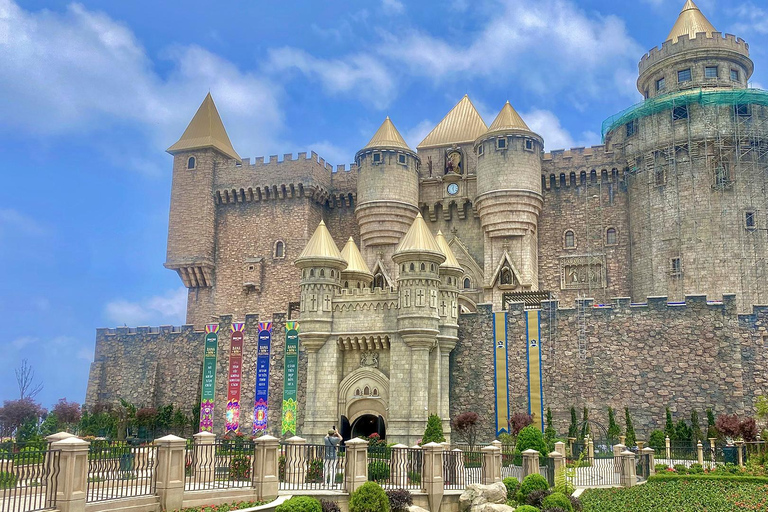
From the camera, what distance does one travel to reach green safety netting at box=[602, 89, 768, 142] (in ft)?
117

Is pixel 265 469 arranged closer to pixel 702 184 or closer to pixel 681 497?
pixel 681 497

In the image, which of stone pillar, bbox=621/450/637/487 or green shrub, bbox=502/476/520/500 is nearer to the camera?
green shrub, bbox=502/476/520/500

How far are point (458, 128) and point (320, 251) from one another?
50.3 ft

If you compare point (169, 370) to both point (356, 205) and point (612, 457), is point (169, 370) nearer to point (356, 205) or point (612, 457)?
point (356, 205)

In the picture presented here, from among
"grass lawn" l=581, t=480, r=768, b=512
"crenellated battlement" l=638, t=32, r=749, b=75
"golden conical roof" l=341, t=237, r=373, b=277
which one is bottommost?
"grass lawn" l=581, t=480, r=768, b=512

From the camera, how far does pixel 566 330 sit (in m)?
32.6

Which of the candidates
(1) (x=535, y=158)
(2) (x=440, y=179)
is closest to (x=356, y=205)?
(2) (x=440, y=179)

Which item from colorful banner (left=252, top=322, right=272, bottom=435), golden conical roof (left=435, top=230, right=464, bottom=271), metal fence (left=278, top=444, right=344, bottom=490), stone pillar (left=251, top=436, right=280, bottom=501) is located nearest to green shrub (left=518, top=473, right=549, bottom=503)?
metal fence (left=278, top=444, right=344, bottom=490)

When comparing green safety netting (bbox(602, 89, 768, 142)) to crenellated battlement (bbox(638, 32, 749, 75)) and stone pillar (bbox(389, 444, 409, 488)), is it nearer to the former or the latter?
crenellated battlement (bbox(638, 32, 749, 75))

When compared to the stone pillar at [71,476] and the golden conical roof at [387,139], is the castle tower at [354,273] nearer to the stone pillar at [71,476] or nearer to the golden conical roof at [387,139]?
the golden conical roof at [387,139]

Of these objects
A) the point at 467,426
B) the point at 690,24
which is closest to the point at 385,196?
the point at 467,426

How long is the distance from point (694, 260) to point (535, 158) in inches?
342

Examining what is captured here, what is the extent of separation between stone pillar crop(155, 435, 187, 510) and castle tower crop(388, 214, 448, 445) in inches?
525

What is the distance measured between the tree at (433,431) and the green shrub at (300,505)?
1021 centimetres
